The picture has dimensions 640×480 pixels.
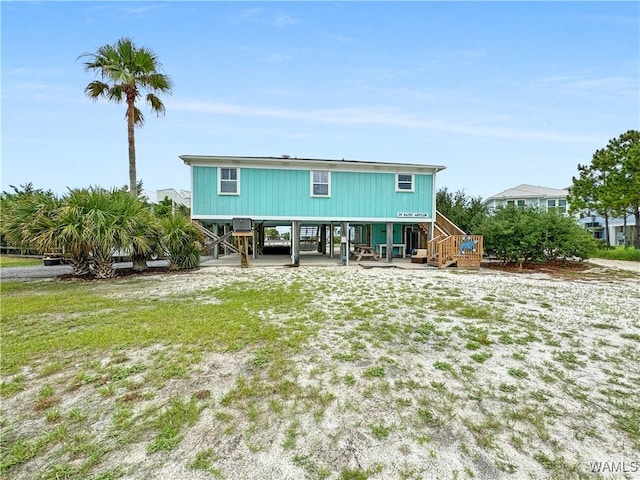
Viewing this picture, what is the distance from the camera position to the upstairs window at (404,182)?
14830 mm

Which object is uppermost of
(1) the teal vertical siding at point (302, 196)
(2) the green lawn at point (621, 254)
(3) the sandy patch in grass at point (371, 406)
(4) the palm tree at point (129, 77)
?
(4) the palm tree at point (129, 77)

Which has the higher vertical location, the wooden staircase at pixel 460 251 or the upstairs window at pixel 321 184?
the upstairs window at pixel 321 184

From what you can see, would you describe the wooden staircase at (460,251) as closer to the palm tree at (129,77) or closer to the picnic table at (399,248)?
the picnic table at (399,248)

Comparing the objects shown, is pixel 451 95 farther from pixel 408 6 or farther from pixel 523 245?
pixel 523 245

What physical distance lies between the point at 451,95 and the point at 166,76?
49.3 feet

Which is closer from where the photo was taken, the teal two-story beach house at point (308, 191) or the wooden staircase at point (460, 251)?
the wooden staircase at point (460, 251)

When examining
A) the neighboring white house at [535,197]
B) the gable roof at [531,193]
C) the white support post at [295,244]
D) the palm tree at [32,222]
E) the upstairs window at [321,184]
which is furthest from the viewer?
the gable roof at [531,193]

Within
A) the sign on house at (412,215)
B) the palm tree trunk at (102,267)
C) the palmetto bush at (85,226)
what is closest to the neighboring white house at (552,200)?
the sign on house at (412,215)

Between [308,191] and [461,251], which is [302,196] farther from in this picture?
[461,251]

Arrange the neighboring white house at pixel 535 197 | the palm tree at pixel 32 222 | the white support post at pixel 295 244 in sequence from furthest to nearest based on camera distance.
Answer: the neighboring white house at pixel 535 197
the white support post at pixel 295 244
the palm tree at pixel 32 222

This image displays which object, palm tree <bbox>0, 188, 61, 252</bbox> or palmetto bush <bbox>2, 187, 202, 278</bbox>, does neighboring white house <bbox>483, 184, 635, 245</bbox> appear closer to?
palmetto bush <bbox>2, 187, 202, 278</bbox>

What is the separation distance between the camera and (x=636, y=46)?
12.3 meters

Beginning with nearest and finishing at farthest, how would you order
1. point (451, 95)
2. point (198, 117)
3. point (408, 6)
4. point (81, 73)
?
point (408, 6) → point (81, 73) → point (451, 95) → point (198, 117)

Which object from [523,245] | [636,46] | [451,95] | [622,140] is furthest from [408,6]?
[622,140]
